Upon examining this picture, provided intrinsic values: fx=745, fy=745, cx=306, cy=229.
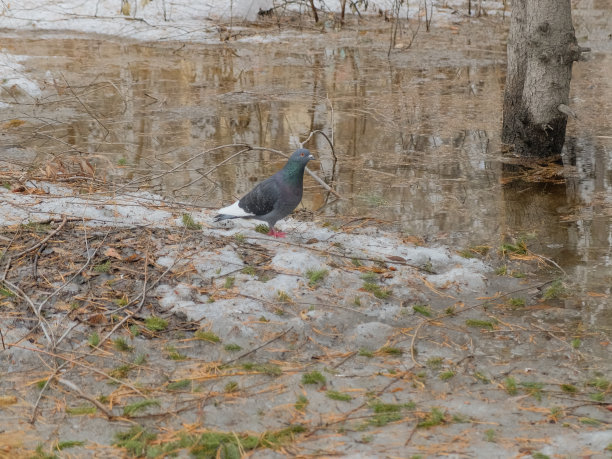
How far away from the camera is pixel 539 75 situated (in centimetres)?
710

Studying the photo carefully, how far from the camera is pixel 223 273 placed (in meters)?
4.45

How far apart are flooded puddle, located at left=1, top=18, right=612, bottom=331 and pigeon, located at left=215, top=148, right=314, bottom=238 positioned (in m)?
Result: 0.92

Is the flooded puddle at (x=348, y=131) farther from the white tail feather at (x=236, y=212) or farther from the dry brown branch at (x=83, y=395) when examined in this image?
the dry brown branch at (x=83, y=395)

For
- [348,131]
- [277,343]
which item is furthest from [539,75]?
[277,343]

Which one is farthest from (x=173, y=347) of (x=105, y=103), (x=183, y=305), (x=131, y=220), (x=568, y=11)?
(x=105, y=103)

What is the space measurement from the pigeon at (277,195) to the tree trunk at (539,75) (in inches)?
128

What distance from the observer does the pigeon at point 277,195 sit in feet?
15.7

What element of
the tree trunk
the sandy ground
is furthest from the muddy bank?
the tree trunk

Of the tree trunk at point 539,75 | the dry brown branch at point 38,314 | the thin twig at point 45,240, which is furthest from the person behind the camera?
the tree trunk at point 539,75

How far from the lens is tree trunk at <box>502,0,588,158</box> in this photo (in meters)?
Result: 6.97

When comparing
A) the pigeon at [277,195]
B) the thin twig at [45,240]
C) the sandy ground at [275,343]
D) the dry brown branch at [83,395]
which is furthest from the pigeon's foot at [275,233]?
the dry brown branch at [83,395]

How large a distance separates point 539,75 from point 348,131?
2.07m

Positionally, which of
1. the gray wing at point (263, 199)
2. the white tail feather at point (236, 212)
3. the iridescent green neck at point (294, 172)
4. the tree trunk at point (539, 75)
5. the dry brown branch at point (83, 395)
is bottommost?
the dry brown branch at point (83, 395)

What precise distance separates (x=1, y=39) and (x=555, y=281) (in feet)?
35.6
